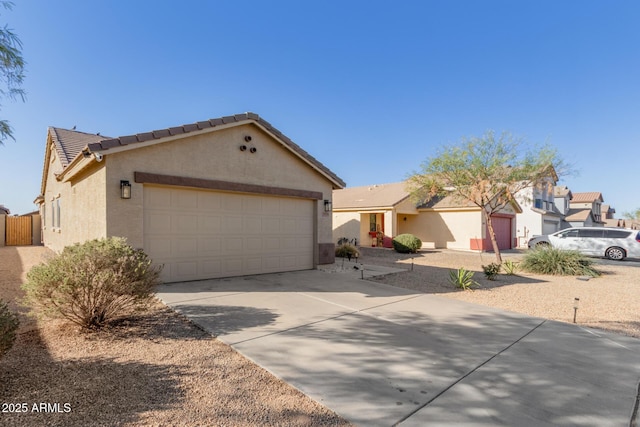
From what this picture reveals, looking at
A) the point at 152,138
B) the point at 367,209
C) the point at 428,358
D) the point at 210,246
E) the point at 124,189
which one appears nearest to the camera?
the point at 428,358

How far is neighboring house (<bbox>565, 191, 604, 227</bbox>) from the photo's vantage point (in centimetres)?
3668

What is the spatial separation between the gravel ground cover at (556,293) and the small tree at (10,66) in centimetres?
894

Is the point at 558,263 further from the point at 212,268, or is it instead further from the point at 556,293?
the point at 212,268

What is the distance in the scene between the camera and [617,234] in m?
16.8

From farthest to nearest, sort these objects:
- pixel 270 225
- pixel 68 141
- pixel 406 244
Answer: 1. pixel 406 244
2. pixel 68 141
3. pixel 270 225

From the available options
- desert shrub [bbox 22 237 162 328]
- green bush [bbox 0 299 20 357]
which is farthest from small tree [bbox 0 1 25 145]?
green bush [bbox 0 299 20 357]

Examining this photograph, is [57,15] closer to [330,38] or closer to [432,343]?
[330,38]

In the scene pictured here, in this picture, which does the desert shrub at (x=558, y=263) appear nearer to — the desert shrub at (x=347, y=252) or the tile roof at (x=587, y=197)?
the desert shrub at (x=347, y=252)

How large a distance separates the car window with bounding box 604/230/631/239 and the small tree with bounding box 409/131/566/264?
261 inches

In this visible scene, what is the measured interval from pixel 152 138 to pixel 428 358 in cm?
771

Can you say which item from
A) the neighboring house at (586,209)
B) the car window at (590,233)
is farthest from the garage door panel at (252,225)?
the neighboring house at (586,209)

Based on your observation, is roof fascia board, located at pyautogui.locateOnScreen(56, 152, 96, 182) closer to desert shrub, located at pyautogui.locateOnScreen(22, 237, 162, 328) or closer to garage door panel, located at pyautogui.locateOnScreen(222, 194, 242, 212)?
garage door panel, located at pyautogui.locateOnScreen(222, 194, 242, 212)

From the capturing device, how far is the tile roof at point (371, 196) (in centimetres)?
2150

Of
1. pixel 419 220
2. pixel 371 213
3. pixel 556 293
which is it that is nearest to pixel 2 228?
pixel 371 213
